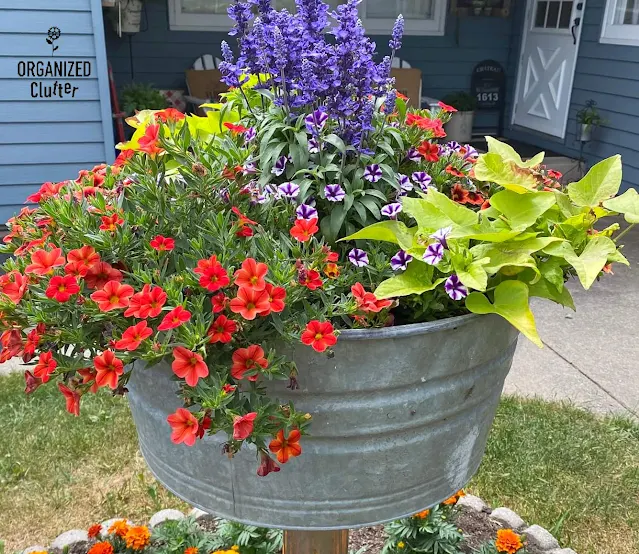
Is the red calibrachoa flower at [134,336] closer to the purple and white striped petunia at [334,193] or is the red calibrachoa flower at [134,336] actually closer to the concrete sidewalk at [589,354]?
the purple and white striped petunia at [334,193]

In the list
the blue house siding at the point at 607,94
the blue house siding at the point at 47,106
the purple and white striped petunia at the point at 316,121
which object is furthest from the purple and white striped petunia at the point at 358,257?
the blue house siding at the point at 607,94

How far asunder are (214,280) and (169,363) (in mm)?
155

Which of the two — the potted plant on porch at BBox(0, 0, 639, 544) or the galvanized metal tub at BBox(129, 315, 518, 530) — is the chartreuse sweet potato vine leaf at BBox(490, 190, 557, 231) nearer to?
the potted plant on porch at BBox(0, 0, 639, 544)

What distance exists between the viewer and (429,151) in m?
1.28

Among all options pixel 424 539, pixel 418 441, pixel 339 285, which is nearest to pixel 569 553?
pixel 424 539

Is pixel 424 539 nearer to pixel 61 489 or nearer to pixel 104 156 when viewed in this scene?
pixel 61 489

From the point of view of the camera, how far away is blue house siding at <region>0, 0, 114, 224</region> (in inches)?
166

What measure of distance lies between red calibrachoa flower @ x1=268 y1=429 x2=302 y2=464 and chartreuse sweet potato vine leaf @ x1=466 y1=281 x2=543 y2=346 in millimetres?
321

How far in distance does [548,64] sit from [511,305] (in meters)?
6.99

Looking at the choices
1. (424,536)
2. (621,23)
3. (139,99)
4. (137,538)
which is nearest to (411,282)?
(424,536)

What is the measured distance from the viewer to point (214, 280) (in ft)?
2.96

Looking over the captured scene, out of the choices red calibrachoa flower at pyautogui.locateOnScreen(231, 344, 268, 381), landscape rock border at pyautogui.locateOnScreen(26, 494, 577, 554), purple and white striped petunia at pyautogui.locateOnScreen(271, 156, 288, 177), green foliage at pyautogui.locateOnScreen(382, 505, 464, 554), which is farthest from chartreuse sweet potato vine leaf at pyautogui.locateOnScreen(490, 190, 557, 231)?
landscape rock border at pyautogui.locateOnScreen(26, 494, 577, 554)

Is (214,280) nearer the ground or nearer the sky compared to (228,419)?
nearer the sky

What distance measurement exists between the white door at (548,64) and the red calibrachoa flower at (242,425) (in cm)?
685
